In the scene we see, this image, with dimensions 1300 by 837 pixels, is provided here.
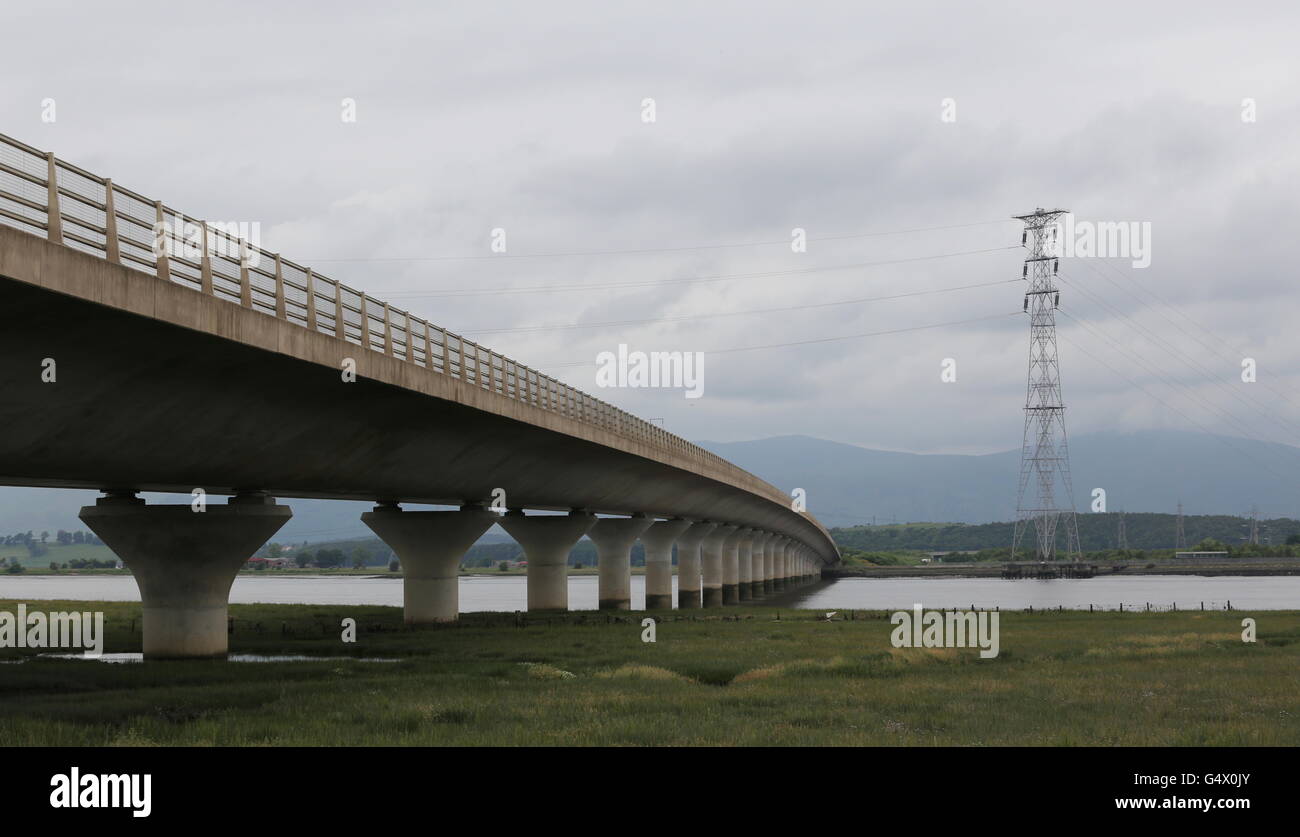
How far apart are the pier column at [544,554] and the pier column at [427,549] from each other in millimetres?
15426

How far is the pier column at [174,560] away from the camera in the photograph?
3472cm

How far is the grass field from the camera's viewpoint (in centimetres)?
1923

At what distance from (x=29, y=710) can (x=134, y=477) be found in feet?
33.9

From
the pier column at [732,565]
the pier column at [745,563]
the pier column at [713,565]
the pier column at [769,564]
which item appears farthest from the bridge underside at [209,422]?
the pier column at [769,564]

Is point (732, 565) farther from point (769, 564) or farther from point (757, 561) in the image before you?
point (769, 564)

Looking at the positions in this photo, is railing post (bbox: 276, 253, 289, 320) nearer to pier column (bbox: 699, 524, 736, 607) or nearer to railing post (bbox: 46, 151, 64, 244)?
railing post (bbox: 46, 151, 64, 244)

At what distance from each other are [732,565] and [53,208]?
363 ft

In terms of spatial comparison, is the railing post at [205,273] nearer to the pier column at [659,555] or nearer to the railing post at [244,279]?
the railing post at [244,279]

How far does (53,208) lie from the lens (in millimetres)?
19406

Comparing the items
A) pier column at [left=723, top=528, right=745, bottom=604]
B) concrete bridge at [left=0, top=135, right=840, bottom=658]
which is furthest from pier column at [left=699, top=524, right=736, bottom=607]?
concrete bridge at [left=0, top=135, right=840, bottom=658]

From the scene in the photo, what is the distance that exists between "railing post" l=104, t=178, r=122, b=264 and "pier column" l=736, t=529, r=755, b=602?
110593mm
